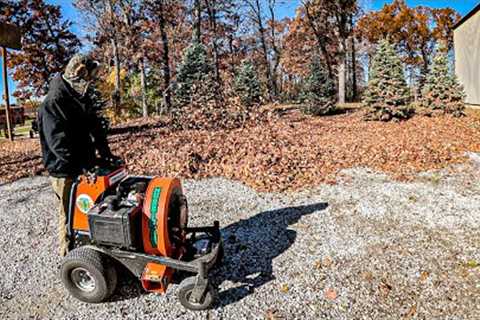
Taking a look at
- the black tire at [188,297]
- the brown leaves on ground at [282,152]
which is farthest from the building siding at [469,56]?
the black tire at [188,297]

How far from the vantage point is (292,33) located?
2764 centimetres

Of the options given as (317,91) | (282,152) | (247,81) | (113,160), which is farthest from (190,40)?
(113,160)

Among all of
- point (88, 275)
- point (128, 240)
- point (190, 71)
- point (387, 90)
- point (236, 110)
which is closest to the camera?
point (128, 240)

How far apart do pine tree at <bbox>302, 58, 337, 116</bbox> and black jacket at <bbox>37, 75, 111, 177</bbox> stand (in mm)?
11438

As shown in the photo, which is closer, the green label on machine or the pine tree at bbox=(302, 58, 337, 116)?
the green label on machine

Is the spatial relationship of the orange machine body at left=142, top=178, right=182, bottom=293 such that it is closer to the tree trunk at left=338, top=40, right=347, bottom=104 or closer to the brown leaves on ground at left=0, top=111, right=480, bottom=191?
the brown leaves on ground at left=0, top=111, right=480, bottom=191

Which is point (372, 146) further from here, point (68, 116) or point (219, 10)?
point (219, 10)

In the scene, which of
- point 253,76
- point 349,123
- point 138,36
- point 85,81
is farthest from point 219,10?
point 85,81

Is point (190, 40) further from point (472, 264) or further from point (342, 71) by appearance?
point (472, 264)

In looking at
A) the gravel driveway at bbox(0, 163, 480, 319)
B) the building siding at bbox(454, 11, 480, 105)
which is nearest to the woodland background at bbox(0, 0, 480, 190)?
the gravel driveway at bbox(0, 163, 480, 319)

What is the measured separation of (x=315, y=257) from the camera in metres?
3.41

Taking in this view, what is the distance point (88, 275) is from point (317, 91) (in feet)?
39.6

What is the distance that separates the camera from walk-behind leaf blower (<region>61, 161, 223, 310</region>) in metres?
2.55

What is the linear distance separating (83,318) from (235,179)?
12.3 feet
